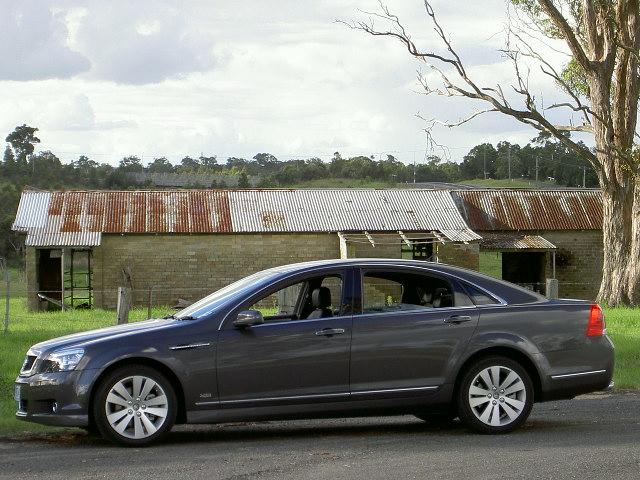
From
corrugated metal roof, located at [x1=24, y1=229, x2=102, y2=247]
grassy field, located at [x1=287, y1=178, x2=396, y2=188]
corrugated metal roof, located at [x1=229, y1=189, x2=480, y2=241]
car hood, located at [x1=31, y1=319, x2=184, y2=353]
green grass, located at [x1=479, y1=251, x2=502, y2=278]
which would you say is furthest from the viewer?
grassy field, located at [x1=287, y1=178, x2=396, y2=188]

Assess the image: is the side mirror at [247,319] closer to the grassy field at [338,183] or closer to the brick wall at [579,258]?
the brick wall at [579,258]

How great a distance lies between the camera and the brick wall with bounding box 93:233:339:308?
40906 millimetres

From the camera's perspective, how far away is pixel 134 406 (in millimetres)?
9141

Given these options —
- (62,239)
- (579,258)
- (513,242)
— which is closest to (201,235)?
(62,239)

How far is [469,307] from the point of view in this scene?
9.95m

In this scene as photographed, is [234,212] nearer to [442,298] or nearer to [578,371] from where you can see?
[442,298]

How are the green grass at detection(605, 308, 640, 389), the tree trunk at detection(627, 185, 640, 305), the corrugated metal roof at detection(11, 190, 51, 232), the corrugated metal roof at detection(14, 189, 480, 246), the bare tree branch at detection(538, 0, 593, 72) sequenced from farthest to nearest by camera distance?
the corrugated metal roof at detection(14, 189, 480, 246) < the corrugated metal roof at detection(11, 190, 51, 232) < the tree trunk at detection(627, 185, 640, 305) < the bare tree branch at detection(538, 0, 593, 72) < the green grass at detection(605, 308, 640, 389)

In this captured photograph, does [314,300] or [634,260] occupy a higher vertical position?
[314,300]

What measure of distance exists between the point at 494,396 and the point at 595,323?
3.95 feet

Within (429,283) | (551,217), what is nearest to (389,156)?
(551,217)

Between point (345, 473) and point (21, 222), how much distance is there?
3446cm

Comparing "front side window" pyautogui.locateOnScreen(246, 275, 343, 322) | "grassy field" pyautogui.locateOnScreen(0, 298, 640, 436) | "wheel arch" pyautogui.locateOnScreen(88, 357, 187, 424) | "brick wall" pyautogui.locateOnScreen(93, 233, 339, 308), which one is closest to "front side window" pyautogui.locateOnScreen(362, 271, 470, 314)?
"front side window" pyautogui.locateOnScreen(246, 275, 343, 322)

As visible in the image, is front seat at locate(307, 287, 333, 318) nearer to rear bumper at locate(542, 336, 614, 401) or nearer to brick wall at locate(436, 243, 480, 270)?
rear bumper at locate(542, 336, 614, 401)

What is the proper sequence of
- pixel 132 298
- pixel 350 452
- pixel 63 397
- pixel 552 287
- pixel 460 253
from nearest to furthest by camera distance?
pixel 350 452
pixel 63 397
pixel 552 287
pixel 132 298
pixel 460 253
